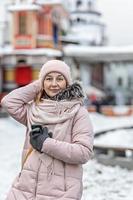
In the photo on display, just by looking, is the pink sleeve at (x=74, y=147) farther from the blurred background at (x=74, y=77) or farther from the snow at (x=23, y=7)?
the snow at (x=23, y=7)

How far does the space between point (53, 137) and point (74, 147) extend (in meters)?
0.15

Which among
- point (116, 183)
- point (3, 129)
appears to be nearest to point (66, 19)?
point (3, 129)

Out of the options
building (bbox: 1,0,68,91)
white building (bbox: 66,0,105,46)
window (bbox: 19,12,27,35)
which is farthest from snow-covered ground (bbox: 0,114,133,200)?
white building (bbox: 66,0,105,46)

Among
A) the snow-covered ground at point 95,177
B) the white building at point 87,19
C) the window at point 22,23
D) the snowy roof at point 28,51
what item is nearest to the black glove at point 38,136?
the snow-covered ground at point 95,177

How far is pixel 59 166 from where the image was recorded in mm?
2770

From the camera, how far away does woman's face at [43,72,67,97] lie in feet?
9.52

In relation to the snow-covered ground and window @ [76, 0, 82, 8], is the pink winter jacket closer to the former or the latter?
the snow-covered ground

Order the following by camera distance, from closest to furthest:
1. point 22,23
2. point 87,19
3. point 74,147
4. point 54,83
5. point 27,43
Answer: point 74,147
point 54,83
point 27,43
point 22,23
point 87,19

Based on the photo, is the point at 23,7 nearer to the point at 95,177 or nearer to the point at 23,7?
the point at 23,7

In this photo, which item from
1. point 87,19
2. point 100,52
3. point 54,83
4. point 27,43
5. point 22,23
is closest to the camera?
point 54,83

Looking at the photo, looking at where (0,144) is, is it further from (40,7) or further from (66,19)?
(66,19)

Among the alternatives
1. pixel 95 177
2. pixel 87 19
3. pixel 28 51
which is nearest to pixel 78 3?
pixel 87 19

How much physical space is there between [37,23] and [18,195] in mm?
20528

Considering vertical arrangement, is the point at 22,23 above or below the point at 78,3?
below
